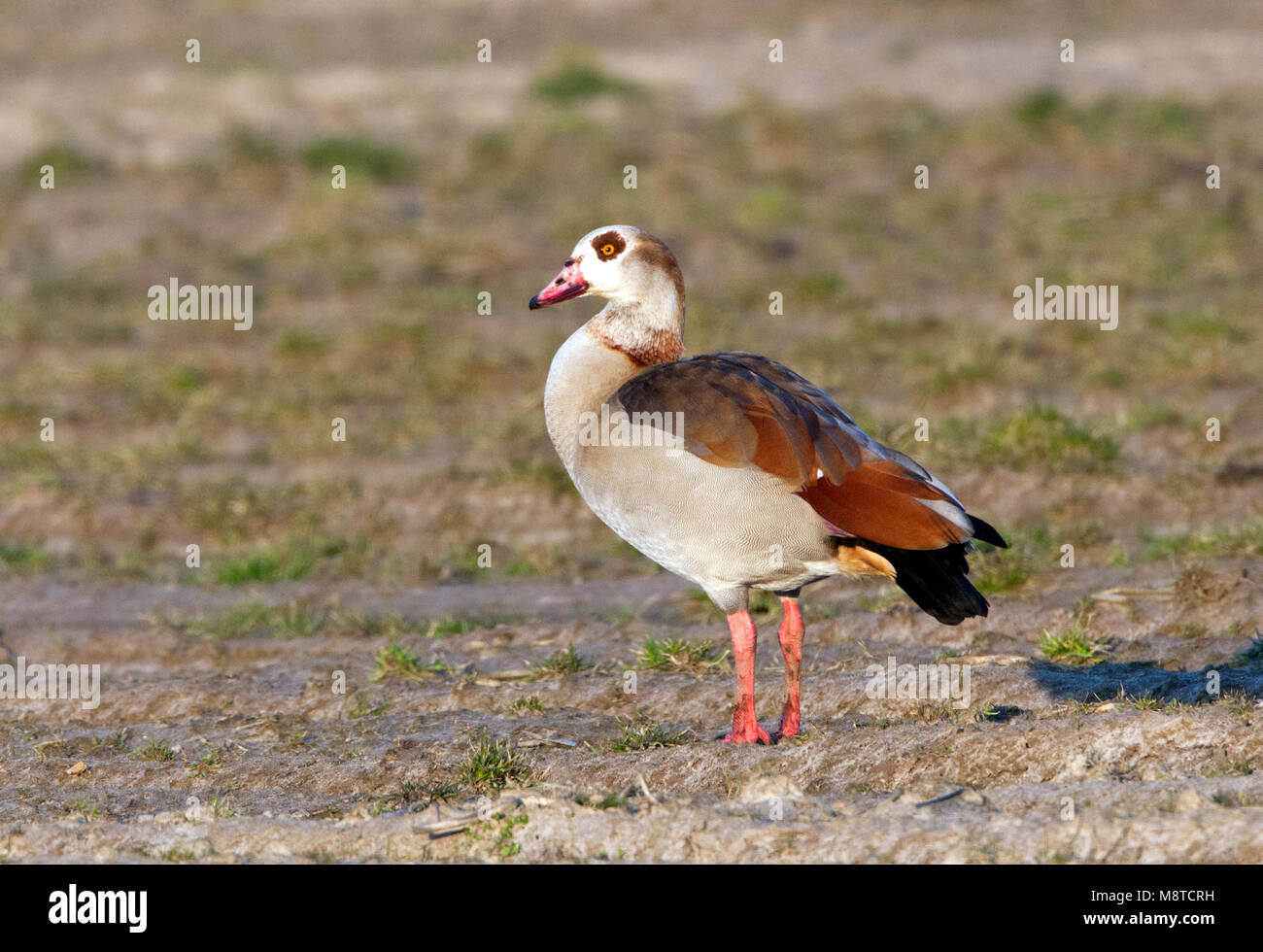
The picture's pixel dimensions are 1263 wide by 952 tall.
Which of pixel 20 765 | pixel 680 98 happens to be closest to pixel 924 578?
pixel 20 765

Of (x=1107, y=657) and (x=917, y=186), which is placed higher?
(x=917, y=186)

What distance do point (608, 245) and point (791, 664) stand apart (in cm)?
170

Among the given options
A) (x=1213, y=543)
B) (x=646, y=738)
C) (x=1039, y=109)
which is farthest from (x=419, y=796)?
(x=1039, y=109)

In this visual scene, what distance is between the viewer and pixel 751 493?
5.72 meters

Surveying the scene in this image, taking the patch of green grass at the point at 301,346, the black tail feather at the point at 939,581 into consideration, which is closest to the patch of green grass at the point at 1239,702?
the black tail feather at the point at 939,581

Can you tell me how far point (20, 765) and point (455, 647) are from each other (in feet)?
6.96

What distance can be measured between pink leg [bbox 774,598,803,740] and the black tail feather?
0.66 m

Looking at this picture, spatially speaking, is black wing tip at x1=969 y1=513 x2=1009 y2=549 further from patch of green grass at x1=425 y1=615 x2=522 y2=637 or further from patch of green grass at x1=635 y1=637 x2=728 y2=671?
patch of green grass at x1=425 y1=615 x2=522 y2=637

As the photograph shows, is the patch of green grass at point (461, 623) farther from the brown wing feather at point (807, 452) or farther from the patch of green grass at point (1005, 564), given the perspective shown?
the brown wing feather at point (807, 452)

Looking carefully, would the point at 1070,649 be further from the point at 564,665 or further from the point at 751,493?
the point at 564,665

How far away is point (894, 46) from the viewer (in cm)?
2567

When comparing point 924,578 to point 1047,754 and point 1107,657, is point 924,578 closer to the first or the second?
point 1047,754

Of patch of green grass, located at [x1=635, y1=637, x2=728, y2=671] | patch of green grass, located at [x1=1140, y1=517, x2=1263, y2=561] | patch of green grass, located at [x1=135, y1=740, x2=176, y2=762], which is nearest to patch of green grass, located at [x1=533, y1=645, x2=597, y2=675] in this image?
patch of green grass, located at [x1=635, y1=637, x2=728, y2=671]

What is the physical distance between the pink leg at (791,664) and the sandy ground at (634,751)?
0.62ft
